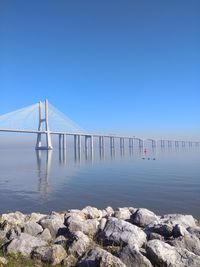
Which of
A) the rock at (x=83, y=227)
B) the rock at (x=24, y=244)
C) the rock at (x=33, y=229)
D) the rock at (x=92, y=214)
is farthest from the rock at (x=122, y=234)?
the rock at (x=92, y=214)

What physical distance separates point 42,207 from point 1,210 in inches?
76.4

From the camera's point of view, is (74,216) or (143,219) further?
(74,216)

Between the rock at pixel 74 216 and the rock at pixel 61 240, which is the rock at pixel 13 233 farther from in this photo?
the rock at pixel 74 216

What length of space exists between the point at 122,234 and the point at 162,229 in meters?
0.98

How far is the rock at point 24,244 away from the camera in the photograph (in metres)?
6.28

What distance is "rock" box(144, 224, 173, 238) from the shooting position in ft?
23.3

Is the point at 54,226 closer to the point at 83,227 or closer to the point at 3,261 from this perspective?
the point at 83,227

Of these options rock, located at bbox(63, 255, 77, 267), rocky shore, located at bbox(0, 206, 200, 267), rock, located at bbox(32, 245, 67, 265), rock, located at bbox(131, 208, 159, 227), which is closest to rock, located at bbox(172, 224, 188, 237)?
rocky shore, located at bbox(0, 206, 200, 267)

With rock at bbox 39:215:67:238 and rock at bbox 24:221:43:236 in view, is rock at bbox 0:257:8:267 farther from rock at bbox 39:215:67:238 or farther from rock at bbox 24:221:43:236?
rock at bbox 39:215:67:238

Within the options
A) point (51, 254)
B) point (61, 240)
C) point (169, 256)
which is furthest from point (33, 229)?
point (169, 256)

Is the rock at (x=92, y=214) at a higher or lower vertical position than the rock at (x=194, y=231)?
lower

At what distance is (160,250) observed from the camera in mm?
5789

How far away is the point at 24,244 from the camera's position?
6.43 metres

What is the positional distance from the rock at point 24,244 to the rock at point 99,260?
3.64 ft
